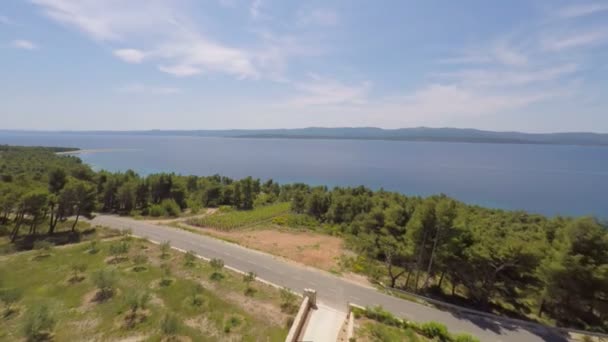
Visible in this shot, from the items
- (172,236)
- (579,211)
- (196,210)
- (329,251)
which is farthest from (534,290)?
(579,211)

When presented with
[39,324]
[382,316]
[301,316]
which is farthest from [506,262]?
[39,324]

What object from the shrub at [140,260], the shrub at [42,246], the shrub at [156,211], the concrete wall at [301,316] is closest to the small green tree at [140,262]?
the shrub at [140,260]

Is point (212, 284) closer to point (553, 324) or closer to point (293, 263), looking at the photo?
point (293, 263)

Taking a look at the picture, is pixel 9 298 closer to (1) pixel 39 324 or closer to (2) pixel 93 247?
(1) pixel 39 324

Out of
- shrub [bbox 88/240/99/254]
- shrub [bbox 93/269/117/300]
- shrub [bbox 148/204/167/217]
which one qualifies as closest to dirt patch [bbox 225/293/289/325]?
shrub [bbox 93/269/117/300]

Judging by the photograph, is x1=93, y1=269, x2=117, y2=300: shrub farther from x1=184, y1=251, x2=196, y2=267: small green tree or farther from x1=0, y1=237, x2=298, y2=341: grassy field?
x1=184, y1=251, x2=196, y2=267: small green tree
